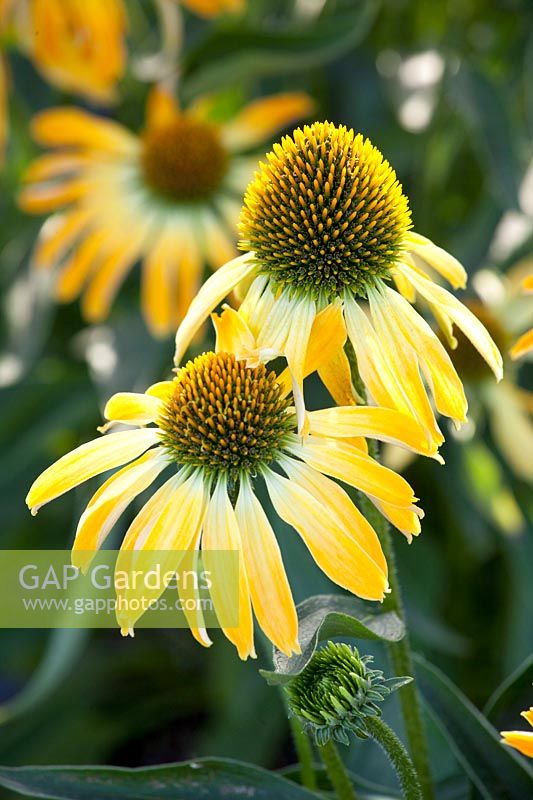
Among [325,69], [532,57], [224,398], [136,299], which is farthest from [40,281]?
[224,398]

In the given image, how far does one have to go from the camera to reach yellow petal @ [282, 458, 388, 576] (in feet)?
1.23

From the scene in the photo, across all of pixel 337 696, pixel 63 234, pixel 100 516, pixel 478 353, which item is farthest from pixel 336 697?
pixel 63 234

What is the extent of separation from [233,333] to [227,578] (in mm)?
101

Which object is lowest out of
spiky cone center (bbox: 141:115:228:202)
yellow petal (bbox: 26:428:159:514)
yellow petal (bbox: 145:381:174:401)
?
yellow petal (bbox: 26:428:159:514)

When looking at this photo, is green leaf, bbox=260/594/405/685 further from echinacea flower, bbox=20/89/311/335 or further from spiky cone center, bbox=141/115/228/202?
spiky cone center, bbox=141/115/228/202

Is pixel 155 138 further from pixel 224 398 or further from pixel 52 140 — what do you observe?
pixel 224 398

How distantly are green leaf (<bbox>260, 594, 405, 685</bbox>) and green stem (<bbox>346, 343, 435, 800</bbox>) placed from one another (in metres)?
0.01

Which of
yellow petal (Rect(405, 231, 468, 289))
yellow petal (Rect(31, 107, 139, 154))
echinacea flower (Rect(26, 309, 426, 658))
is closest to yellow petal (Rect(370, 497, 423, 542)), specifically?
echinacea flower (Rect(26, 309, 426, 658))

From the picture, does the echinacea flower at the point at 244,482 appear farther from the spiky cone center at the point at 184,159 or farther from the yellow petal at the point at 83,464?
the spiky cone center at the point at 184,159

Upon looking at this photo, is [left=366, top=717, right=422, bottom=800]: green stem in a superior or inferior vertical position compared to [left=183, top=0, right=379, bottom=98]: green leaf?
inferior

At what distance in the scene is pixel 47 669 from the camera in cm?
85

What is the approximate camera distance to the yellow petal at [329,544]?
1.19ft

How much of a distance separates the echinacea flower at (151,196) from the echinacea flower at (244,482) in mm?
547

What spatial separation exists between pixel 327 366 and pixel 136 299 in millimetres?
802
